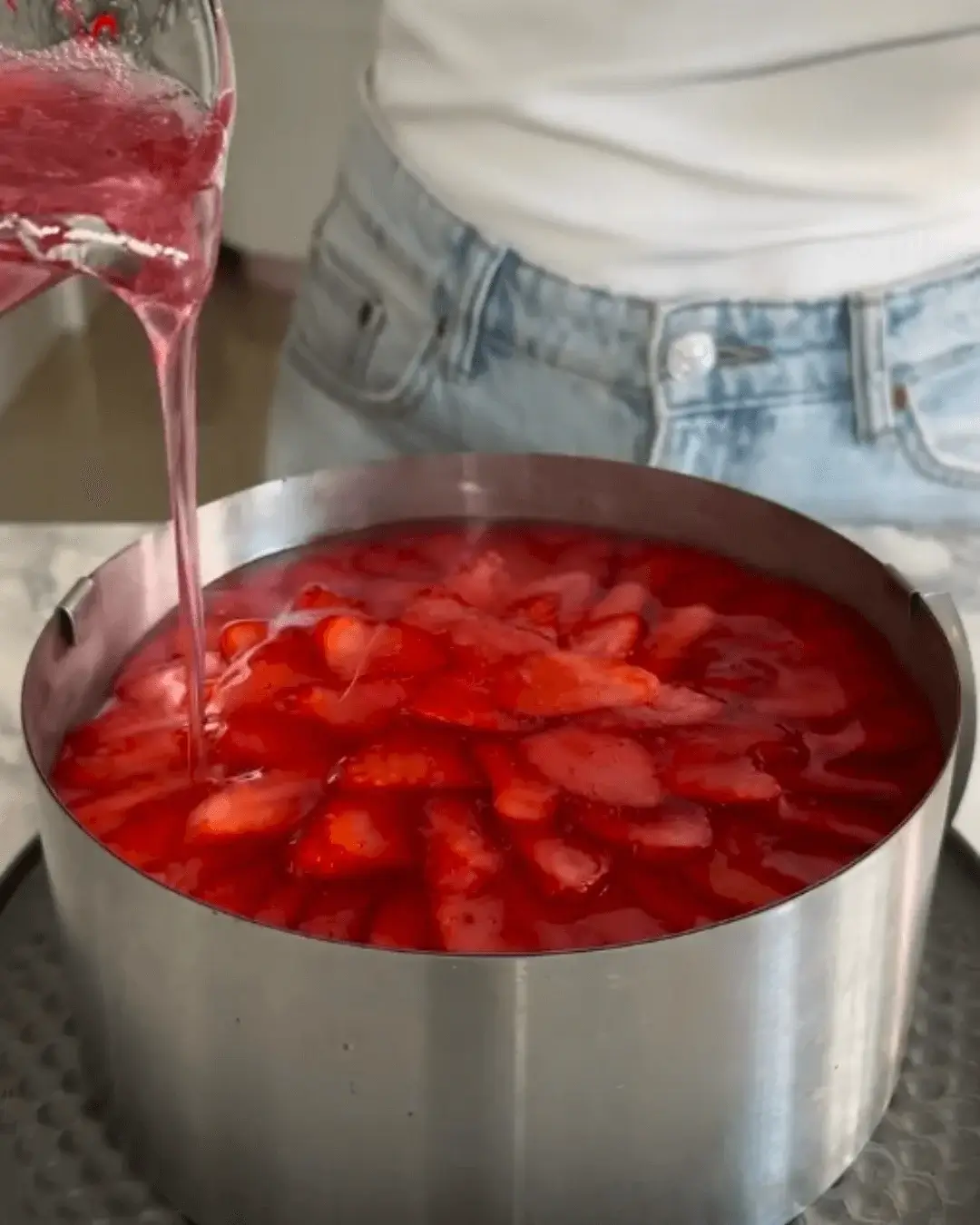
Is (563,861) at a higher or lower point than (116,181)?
lower

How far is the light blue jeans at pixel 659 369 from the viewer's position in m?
0.87

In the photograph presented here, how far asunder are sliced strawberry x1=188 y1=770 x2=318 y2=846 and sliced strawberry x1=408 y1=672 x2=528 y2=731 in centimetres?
6

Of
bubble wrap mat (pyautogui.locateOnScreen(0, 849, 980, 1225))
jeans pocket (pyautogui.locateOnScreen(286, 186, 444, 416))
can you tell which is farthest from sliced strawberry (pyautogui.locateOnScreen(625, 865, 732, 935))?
jeans pocket (pyautogui.locateOnScreen(286, 186, 444, 416))

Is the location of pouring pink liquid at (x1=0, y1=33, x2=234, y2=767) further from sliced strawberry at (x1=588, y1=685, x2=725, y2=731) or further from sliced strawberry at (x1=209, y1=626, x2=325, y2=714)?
sliced strawberry at (x1=588, y1=685, x2=725, y2=731)

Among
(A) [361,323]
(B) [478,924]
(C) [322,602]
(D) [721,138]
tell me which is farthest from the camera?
(A) [361,323]

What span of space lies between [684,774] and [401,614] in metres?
0.17

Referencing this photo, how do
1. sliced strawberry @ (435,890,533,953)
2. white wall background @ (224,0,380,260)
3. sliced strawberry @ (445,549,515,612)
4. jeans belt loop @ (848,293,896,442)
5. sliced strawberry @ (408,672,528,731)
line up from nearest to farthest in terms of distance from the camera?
1. sliced strawberry @ (435,890,533,953)
2. sliced strawberry @ (408,672,528,731)
3. sliced strawberry @ (445,549,515,612)
4. jeans belt loop @ (848,293,896,442)
5. white wall background @ (224,0,380,260)

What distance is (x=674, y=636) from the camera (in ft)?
2.31

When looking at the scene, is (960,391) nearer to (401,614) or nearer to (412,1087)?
(401,614)

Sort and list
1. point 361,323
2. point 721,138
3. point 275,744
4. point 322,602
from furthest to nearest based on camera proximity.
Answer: point 361,323 < point 721,138 < point 322,602 < point 275,744

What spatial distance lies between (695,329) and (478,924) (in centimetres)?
44

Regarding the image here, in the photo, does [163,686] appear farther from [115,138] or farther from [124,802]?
[115,138]

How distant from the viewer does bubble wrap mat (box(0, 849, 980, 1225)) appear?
533 mm

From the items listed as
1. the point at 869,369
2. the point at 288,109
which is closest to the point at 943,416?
the point at 869,369
